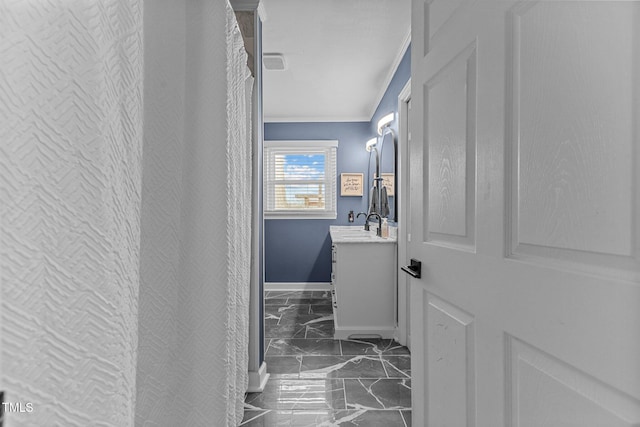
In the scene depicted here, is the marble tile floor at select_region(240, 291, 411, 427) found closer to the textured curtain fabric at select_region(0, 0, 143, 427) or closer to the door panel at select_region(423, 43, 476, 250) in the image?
the door panel at select_region(423, 43, 476, 250)

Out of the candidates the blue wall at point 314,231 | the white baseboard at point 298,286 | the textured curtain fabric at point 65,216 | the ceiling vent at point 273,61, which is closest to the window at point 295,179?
the blue wall at point 314,231

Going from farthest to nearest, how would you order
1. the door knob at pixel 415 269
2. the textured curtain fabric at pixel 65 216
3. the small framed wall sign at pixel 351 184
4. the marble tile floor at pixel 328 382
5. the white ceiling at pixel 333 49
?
1. the small framed wall sign at pixel 351 184
2. the white ceiling at pixel 333 49
3. the marble tile floor at pixel 328 382
4. the door knob at pixel 415 269
5. the textured curtain fabric at pixel 65 216

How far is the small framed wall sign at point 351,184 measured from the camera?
18.0 feet

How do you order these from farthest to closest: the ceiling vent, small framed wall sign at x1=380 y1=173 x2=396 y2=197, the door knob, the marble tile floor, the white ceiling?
small framed wall sign at x1=380 y1=173 x2=396 y2=197 < the ceiling vent < the white ceiling < the marble tile floor < the door knob

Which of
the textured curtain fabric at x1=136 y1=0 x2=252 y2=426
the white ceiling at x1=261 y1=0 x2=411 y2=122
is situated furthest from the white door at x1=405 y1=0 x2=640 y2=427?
the white ceiling at x1=261 y1=0 x2=411 y2=122

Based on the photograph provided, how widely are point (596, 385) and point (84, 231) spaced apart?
2.82 ft

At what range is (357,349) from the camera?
3096mm

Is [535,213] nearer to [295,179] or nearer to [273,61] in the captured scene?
[273,61]

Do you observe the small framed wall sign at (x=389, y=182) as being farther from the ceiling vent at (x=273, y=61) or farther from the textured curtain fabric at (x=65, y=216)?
the textured curtain fabric at (x=65, y=216)

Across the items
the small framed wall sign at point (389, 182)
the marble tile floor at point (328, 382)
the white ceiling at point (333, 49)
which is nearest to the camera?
the marble tile floor at point (328, 382)

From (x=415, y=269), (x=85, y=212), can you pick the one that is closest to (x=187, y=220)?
(x=85, y=212)

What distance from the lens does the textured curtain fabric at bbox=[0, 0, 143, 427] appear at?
50cm

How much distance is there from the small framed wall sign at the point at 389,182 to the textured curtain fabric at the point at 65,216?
3287mm

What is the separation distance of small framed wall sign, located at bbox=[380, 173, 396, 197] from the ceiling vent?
1.53 meters
